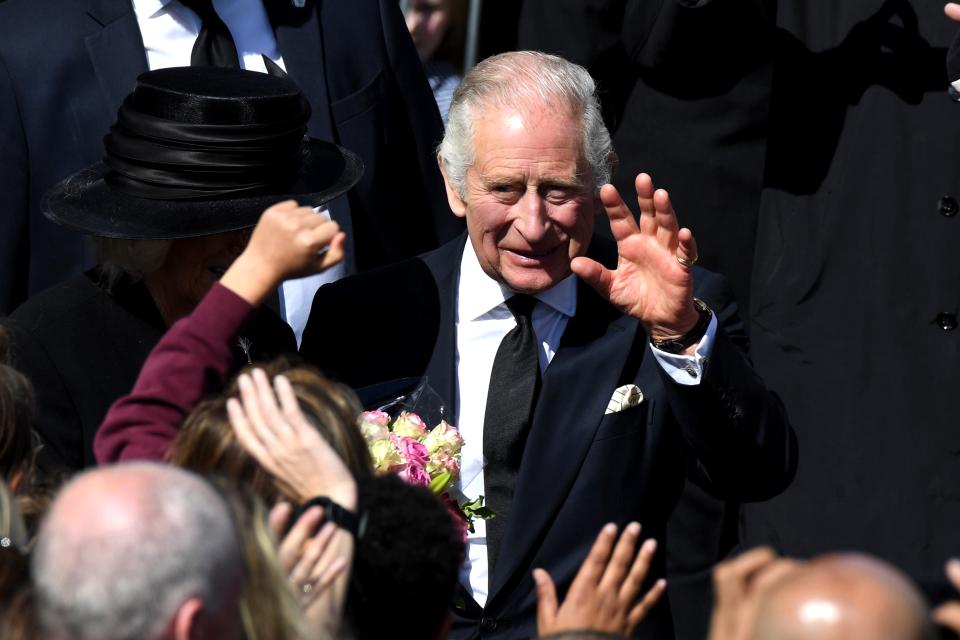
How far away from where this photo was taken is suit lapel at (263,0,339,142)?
4.26 meters

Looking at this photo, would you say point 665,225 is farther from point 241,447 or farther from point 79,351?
point 79,351

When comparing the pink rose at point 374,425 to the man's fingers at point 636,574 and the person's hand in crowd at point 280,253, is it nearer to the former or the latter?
the person's hand in crowd at point 280,253

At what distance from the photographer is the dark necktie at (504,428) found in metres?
3.40

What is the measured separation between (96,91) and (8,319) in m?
1.02

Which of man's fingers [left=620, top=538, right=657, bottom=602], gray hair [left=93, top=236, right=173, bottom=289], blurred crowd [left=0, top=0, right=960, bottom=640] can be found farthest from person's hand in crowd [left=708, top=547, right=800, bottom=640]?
gray hair [left=93, top=236, right=173, bottom=289]

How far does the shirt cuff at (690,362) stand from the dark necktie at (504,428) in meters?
0.42

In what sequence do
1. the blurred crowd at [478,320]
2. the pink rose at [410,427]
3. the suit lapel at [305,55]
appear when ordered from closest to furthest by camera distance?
the blurred crowd at [478,320], the pink rose at [410,427], the suit lapel at [305,55]

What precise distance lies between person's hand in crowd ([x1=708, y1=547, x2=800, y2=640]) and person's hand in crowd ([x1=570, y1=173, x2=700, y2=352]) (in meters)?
1.06

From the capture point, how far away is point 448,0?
5.46 metres

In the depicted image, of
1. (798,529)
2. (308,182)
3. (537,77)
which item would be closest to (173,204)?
(308,182)

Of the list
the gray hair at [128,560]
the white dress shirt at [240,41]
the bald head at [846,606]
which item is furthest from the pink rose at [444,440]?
Answer: the bald head at [846,606]

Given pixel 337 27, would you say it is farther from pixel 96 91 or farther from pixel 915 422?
pixel 915 422

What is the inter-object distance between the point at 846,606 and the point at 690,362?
140cm

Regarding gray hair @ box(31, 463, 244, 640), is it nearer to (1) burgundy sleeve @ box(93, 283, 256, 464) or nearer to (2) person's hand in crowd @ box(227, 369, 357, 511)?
(2) person's hand in crowd @ box(227, 369, 357, 511)
